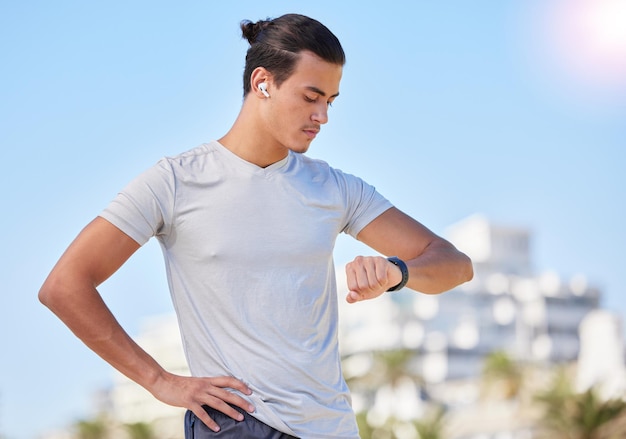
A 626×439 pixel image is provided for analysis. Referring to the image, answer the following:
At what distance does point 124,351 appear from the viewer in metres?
3.02

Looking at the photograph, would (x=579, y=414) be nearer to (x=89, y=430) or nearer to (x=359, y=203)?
(x=89, y=430)

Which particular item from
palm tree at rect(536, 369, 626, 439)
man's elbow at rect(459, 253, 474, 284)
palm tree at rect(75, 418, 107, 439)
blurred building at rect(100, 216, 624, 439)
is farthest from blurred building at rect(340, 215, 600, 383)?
man's elbow at rect(459, 253, 474, 284)

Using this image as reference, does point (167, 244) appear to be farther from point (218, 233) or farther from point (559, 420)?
point (559, 420)

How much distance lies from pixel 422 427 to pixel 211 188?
51.0 metres

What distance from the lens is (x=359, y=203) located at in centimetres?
346

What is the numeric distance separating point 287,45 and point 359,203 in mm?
586

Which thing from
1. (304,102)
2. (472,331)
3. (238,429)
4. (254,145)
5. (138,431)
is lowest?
(138,431)

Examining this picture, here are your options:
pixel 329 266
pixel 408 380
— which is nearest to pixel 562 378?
pixel 408 380

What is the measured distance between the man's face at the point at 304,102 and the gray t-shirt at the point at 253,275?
15 cm

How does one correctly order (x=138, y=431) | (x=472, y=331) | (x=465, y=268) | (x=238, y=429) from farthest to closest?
1. (x=472, y=331)
2. (x=138, y=431)
3. (x=465, y=268)
4. (x=238, y=429)

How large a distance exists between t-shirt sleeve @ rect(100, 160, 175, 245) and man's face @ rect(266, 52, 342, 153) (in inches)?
15.1

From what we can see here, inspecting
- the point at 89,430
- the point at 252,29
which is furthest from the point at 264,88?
the point at 89,430

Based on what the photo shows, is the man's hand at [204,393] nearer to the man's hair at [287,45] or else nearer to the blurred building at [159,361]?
the man's hair at [287,45]

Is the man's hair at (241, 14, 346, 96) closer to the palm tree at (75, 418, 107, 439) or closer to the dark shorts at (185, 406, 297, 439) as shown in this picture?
the dark shorts at (185, 406, 297, 439)
